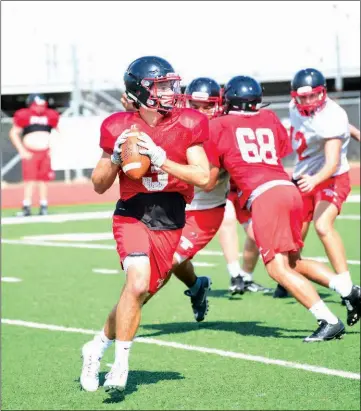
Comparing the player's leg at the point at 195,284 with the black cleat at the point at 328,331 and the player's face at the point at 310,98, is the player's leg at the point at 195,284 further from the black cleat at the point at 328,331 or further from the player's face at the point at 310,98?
the player's face at the point at 310,98

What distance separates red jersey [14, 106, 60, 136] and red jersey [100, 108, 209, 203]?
12.7 meters

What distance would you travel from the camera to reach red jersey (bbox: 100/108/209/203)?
18.9 feet

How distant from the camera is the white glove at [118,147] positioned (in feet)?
18.2

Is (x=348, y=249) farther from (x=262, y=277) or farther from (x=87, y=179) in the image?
(x=87, y=179)

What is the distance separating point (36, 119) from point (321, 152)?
10.6 m

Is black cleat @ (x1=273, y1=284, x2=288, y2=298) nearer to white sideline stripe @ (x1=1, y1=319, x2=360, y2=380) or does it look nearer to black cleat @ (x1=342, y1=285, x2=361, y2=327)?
black cleat @ (x1=342, y1=285, x2=361, y2=327)

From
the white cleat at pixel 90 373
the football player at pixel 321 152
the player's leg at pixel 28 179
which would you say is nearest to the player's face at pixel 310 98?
the football player at pixel 321 152

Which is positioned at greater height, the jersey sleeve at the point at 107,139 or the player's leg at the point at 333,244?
the jersey sleeve at the point at 107,139

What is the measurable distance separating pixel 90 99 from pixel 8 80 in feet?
7.37

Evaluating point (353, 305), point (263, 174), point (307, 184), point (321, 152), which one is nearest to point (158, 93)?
point (263, 174)

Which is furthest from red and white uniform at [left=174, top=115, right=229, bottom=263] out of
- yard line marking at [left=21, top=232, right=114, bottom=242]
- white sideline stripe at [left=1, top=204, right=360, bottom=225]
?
white sideline stripe at [left=1, top=204, right=360, bottom=225]

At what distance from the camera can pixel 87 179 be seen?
23969 mm

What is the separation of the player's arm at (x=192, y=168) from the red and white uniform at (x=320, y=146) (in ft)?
7.94

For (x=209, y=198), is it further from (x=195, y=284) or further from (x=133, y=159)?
(x=133, y=159)
